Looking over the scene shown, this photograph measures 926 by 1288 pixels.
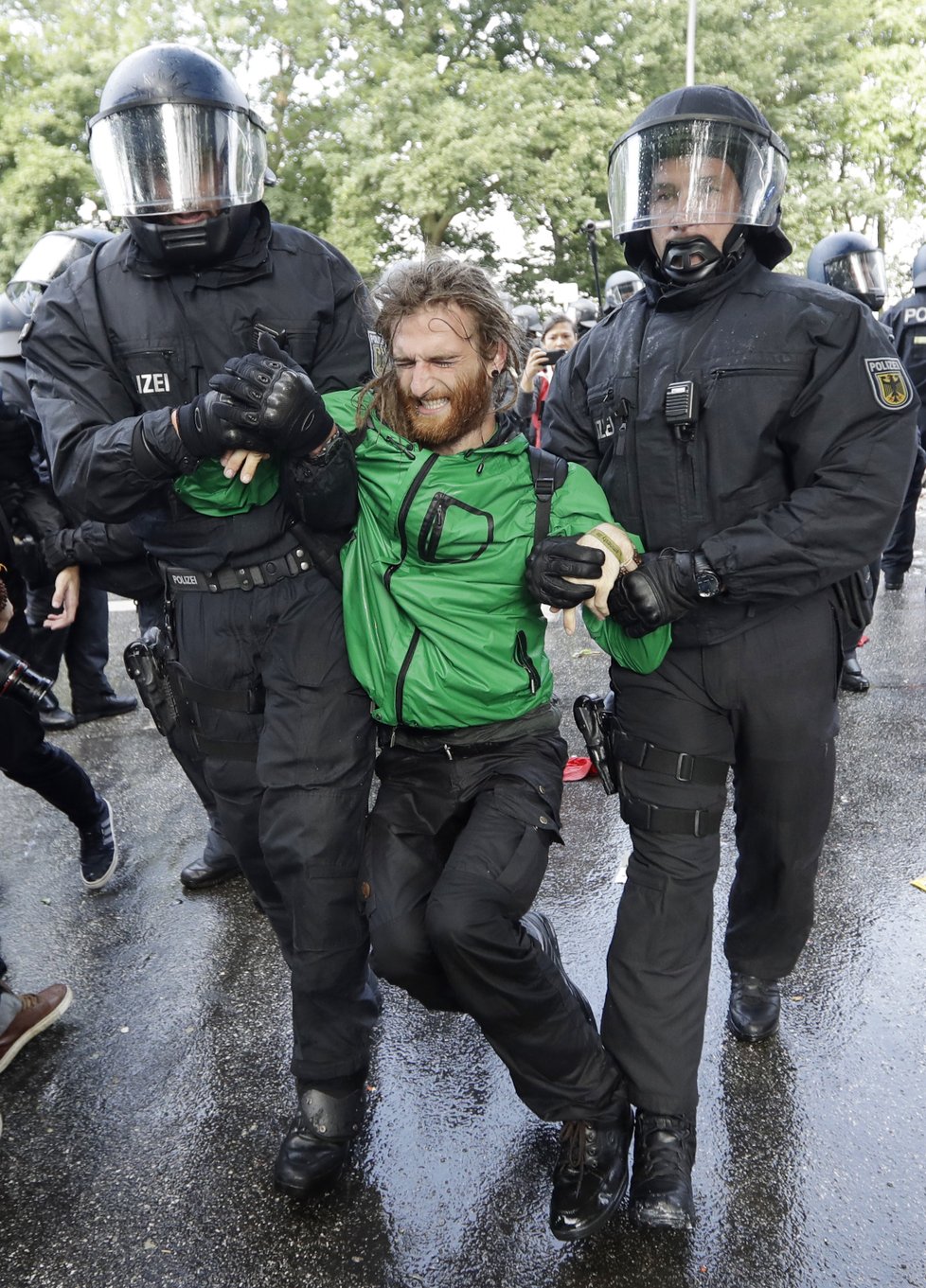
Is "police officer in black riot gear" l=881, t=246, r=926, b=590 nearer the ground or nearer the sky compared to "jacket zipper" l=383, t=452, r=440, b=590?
nearer the ground

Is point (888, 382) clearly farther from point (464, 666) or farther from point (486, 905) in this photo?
point (486, 905)

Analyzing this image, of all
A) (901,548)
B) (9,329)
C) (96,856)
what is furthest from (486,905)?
(901,548)

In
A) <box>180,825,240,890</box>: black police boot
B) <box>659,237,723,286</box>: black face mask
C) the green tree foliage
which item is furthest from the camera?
the green tree foliage

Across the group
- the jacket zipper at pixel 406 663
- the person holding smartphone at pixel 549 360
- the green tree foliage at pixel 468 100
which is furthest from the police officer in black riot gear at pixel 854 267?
the green tree foliage at pixel 468 100

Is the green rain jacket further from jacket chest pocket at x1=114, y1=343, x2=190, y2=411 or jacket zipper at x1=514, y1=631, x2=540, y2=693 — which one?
jacket chest pocket at x1=114, y1=343, x2=190, y2=411

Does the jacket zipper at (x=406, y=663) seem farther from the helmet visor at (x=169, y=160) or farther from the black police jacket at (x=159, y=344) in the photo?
the helmet visor at (x=169, y=160)

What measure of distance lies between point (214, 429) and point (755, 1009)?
190 centimetres

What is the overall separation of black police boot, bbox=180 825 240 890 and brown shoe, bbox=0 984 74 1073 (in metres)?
0.68

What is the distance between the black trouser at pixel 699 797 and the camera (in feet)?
7.26

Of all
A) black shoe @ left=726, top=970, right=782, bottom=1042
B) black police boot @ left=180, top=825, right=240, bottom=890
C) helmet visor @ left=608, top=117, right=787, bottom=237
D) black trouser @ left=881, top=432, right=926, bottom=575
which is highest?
helmet visor @ left=608, top=117, right=787, bottom=237

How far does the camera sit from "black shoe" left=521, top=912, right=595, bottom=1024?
2.18 meters

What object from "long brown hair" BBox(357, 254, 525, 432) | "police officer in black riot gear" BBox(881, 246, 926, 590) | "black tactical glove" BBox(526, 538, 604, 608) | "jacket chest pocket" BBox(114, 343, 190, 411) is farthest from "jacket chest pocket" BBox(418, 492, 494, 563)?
"police officer in black riot gear" BBox(881, 246, 926, 590)

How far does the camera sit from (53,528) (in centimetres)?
389

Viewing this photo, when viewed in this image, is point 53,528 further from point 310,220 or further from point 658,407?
point 310,220
